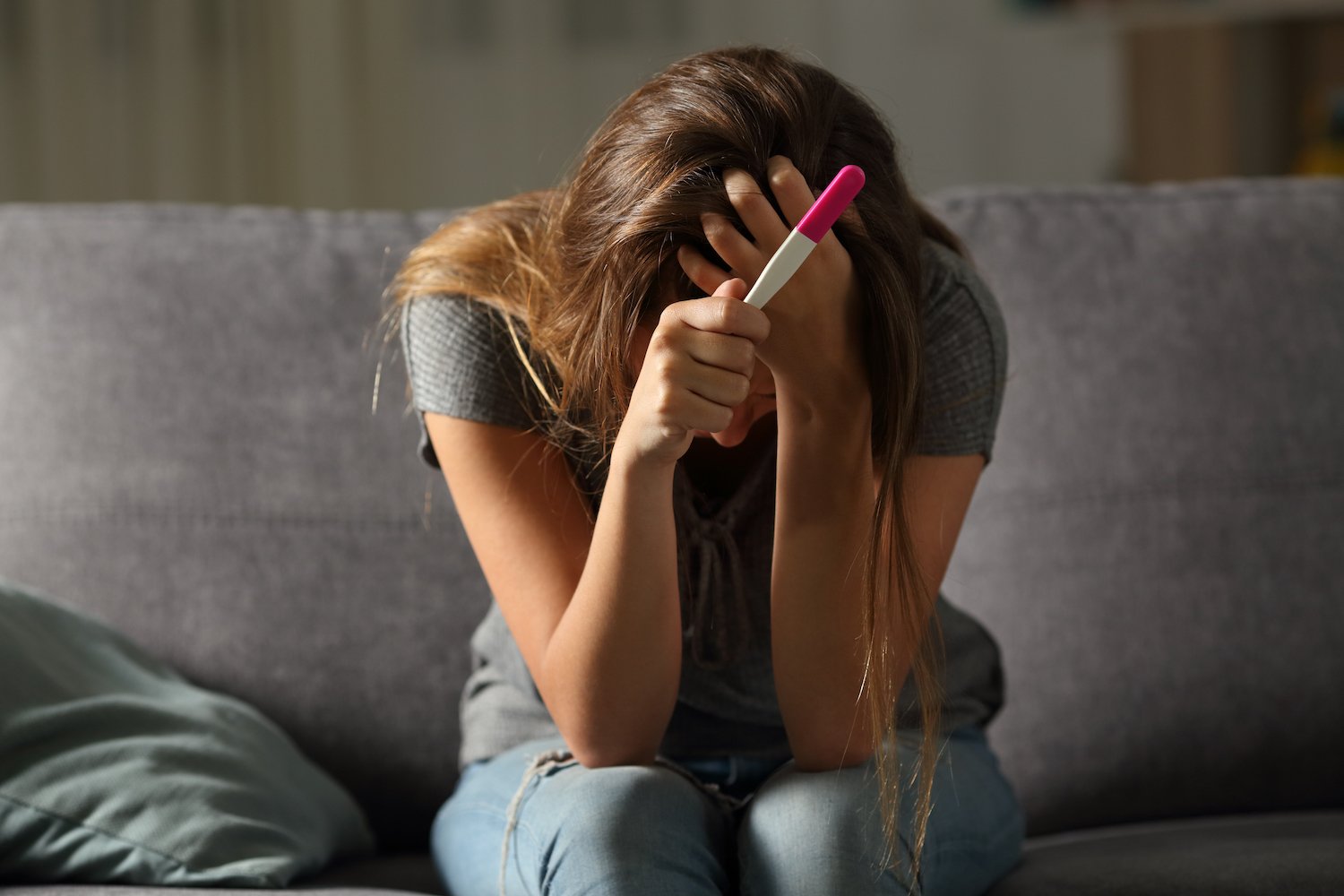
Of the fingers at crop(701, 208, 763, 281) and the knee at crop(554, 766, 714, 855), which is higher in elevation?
the fingers at crop(701, 208, 763, 281)

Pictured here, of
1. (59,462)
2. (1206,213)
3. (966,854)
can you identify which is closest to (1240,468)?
(1206,213)

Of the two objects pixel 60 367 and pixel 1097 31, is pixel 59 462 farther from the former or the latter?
pixel 1097 31

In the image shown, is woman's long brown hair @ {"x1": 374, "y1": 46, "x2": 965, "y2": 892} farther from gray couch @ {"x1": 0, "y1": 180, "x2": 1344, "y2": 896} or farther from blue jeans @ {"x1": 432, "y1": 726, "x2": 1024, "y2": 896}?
gray couch @ {"x1": 0, "y1": 180, "x2": 1344, "y2": 896}

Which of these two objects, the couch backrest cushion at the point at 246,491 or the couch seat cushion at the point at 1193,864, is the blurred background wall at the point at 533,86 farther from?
the couch seat cushion at the point at 1193,864

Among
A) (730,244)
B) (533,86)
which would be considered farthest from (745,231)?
(533,86)

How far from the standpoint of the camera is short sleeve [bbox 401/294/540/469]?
874mm

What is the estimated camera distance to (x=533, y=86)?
228 cm

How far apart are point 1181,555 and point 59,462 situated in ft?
3.04

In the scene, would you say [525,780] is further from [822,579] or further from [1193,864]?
[1193,864]

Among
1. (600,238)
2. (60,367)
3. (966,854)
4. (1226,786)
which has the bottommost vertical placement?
(1226,786)

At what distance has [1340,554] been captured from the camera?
42.5 inches

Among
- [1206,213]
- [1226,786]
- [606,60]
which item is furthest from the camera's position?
[606,60]

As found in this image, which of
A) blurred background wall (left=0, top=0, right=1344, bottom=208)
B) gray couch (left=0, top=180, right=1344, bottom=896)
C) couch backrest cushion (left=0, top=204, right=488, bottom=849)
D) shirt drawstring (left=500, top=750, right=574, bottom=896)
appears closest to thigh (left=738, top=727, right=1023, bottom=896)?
shirt drawstring (left=500, top=750, right=574, bottom=896)

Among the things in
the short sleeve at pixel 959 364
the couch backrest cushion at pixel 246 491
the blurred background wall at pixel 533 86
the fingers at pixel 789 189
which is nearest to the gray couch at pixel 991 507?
the couch backrest cushion at pixel 246 491
